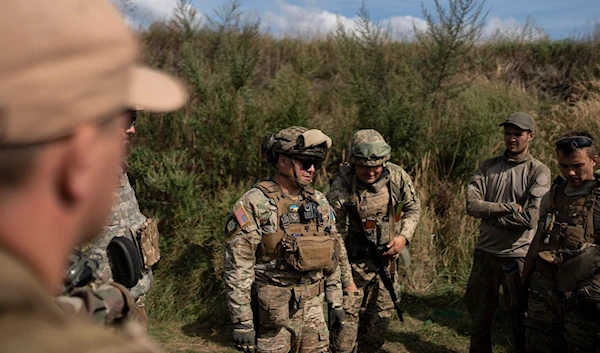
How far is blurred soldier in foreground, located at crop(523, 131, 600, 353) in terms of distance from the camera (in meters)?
3.85

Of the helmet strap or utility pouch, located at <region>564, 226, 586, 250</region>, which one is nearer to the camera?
the helmet strap

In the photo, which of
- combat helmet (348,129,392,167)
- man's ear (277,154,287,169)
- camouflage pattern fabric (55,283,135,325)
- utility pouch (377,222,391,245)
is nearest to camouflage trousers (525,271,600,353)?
utility pouch (377,222,391,245)

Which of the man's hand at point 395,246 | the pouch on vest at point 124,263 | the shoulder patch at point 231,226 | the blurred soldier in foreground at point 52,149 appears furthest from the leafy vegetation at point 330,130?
the blurred soldier in foreground at point 52,149

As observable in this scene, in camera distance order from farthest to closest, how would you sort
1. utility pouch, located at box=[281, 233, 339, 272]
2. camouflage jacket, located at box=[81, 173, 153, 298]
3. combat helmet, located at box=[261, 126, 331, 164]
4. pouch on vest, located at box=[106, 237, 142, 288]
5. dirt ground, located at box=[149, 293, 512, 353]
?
1. dirt ground, located at box=[149, 293, 512, 353]
2. combat helmet, located at box=[261, 126, 331, 164]
3. utility pouch, located at box=[281, 233, 339, 272]
4. camouflage jacket, located at box=[81, 173, 153, 298]
5. pouch on vest, located at box=[106, 237, 142, 288]

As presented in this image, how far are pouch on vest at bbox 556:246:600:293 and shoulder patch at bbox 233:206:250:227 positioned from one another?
2457 millimetres

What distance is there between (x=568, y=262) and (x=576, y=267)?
0.25 feet

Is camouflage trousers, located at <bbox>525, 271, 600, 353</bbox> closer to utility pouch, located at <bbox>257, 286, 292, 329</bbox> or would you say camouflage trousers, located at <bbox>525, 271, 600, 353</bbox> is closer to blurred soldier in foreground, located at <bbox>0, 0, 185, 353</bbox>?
utility pouch, located at <bbox>257, 286, 292, 329</bbox>

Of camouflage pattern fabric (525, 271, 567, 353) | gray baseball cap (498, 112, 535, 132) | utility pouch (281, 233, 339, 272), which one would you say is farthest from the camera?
gray baseball cap (498, 112, 535, 132)

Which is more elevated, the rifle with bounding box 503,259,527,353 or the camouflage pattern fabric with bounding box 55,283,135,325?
the camouflage pattern fabric with bounding box 55,283,135,325

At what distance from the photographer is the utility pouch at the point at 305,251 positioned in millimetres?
3609

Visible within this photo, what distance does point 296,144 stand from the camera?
3.75 meters

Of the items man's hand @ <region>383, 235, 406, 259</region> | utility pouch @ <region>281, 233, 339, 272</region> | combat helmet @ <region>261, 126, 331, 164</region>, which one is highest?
combat helmet @ <region>261, 126, 331, 164</region>

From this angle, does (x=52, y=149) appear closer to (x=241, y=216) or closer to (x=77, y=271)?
(x=77, y=271)

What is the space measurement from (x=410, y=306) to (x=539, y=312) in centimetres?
210
